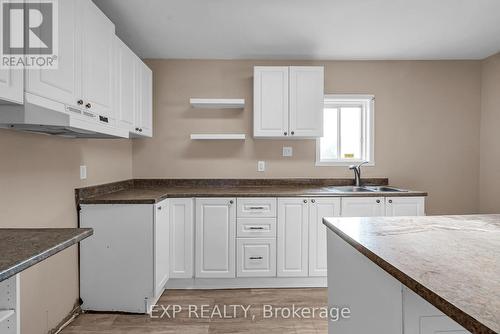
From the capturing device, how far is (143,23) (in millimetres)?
2451

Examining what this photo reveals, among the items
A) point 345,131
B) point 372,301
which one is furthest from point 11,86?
point 345,131

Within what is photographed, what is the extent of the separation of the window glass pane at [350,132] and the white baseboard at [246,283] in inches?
60.0

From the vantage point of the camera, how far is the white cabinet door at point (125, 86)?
221cm

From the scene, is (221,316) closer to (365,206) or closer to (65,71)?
(365,206)

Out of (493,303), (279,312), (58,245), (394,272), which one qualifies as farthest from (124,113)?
(493,303)

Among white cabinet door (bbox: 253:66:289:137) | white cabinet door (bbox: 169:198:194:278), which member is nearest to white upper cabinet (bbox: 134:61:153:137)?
white cabinet door (bbox: 169:198:194:278)

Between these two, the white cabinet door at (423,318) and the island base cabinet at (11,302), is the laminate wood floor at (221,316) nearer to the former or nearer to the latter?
the island base cabinet at (11,302)

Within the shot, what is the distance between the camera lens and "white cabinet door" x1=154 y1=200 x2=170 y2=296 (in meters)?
2.31

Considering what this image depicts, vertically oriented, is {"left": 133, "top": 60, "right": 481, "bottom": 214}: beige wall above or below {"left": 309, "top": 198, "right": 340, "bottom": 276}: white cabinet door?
above

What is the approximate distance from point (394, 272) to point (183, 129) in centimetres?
285

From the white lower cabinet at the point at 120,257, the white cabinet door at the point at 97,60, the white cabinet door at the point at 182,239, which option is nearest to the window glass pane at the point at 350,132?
the white cabinet door at the point at 182,239

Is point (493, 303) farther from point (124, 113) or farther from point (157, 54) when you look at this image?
point (157, 54)

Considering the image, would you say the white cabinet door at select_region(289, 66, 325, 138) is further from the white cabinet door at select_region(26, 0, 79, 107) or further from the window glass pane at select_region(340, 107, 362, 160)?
the white cabinet door at select_region(26, 0, 79, 107)

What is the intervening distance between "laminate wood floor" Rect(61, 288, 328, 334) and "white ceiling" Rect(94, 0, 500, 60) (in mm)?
2400
